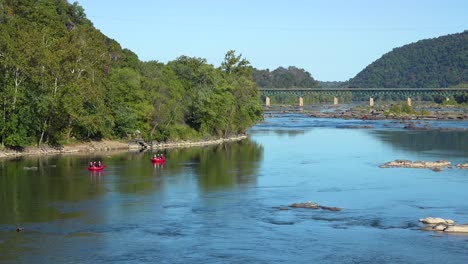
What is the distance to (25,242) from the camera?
41.2 metres

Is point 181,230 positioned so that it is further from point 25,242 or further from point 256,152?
point 256,152

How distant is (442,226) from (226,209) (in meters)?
14.4

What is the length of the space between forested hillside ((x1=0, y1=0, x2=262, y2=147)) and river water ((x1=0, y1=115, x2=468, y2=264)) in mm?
5764

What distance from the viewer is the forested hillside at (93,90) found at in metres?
81.6

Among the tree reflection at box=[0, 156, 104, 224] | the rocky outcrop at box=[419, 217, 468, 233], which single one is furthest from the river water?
the rocky outcrop at box=[419, 217, 468, 233]

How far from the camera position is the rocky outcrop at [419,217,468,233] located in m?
43.5

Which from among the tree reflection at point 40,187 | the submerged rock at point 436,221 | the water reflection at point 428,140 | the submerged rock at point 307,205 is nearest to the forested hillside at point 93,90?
the tree reflection at point 40,187

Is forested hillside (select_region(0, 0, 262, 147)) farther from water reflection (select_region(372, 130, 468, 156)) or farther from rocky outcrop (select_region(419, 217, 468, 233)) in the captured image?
rocky outcrop (select_region(419, 217, 468, 233))

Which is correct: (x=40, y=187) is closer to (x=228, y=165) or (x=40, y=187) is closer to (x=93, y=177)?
(x=93, y=177)

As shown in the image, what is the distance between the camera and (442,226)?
44.0m

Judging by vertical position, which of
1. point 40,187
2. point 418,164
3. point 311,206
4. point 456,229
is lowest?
point 456,229

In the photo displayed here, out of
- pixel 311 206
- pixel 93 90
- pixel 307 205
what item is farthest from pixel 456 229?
pixel 93 90

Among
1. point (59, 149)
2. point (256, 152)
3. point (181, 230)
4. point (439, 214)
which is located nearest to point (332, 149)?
point (256, 152)

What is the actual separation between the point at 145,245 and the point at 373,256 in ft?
38.4
